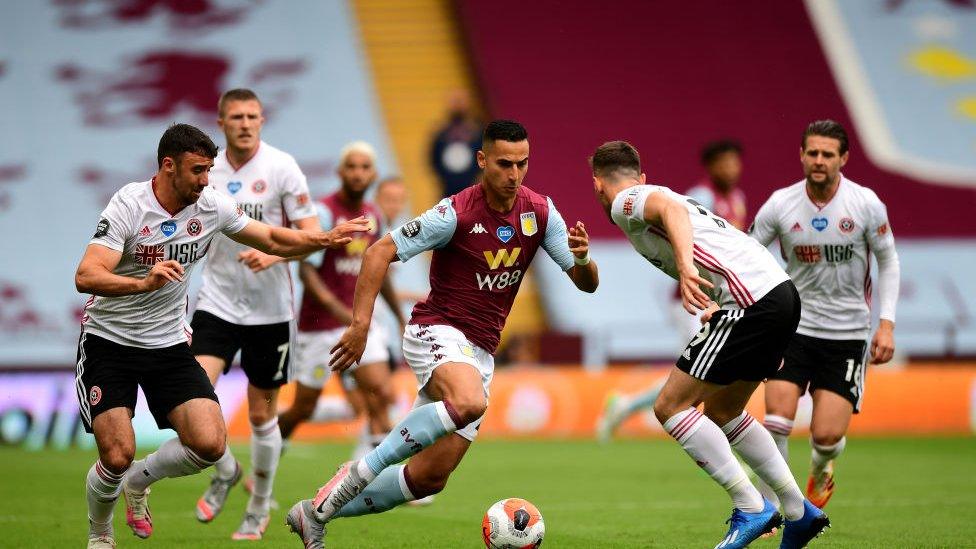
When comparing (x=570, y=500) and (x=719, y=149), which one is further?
(x=719, y=149)

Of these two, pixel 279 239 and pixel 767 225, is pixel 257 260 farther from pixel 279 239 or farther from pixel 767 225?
pixel 767 225

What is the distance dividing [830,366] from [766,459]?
1913mm

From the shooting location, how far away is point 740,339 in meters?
7.35

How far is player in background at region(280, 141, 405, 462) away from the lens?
10867 mm

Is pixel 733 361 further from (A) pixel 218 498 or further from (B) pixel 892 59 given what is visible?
(B) pixel 892 59

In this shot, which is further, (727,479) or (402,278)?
(402,278)

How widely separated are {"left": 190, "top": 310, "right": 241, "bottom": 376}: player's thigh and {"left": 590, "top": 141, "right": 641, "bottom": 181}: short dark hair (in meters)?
3.17

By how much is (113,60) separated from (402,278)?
748 cm

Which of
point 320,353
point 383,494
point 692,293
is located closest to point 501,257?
point 692,293

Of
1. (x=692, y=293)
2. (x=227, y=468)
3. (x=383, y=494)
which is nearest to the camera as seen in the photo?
(x=692, y=293)

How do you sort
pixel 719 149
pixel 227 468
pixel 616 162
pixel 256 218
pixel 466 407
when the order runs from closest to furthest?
pixel 466 407 → pixel 616 162 → pixel 227 468 → pixel 256 218 → pixel 719 149

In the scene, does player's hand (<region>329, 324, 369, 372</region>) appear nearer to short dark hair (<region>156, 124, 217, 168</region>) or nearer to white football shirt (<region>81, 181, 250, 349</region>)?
white football shirt (<region>81, 181, 250, 349</region>)

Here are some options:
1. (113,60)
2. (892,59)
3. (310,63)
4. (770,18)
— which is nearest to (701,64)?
(770,18)

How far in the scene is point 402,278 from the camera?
24.0m
